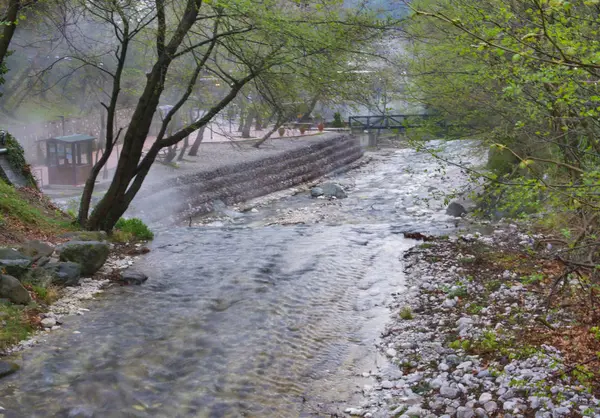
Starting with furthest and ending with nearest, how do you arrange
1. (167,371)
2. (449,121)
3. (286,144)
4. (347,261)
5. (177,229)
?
(286,144)
(177,229)
(449,121)
(347,261)
(167,371)

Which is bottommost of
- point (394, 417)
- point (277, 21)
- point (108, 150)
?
point (394, 417)

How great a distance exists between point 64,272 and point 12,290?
5.14ft

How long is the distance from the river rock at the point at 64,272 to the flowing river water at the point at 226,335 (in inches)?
24.4

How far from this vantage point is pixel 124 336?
29.2 ft

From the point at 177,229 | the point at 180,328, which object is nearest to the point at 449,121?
the point at 177,229

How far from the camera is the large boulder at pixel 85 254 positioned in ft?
36.9

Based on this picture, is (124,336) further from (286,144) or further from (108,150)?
(286,144)

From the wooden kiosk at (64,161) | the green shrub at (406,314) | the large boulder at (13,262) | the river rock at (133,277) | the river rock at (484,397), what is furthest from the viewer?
the wooden kiosk at (64,161)

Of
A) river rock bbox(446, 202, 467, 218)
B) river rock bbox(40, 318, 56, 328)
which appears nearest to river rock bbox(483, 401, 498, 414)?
river rock bbox(40, 318, 56, 328)

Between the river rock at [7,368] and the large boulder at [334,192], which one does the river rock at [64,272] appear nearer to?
the river rock at [7,368]

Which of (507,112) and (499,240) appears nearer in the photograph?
(507,112)

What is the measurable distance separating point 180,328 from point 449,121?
8.79 meters

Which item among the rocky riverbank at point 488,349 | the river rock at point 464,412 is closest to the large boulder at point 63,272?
the rocky riverbank at point 488,349

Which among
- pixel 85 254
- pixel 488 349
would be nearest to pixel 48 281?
pixel 85 254
